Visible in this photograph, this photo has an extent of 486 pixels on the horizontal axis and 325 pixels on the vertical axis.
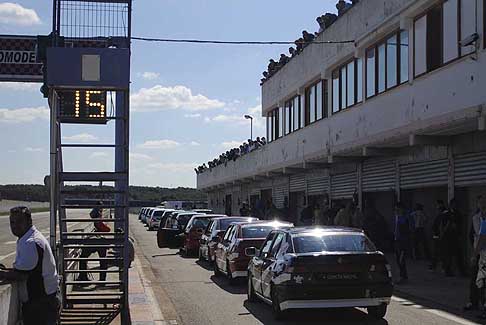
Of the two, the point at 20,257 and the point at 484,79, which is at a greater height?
the point at 484,79

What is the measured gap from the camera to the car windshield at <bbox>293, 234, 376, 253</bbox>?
38.1 ft

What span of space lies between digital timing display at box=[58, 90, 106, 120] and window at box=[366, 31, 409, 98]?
11241 mm

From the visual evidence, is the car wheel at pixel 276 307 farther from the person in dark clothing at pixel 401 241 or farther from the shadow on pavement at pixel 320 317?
the person in dark clothing at pixel 401 241

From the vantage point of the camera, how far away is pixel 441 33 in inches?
747

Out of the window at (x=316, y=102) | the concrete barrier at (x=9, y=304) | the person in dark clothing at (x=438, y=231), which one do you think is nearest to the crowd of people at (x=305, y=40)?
the window at (x=316, y=102)

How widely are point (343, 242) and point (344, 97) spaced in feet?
54.0

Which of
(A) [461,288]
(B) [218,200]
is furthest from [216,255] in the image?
(B) [218,200]

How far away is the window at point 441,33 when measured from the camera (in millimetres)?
17641

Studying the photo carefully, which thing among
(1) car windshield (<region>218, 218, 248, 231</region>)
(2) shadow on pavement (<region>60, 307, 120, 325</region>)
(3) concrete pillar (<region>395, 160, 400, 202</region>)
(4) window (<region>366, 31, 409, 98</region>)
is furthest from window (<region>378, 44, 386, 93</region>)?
(2) shadow on pavement (<region>60, 307, 120, 325</region>)

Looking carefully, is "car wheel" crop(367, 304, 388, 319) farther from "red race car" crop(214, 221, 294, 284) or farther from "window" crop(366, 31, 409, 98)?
"window" crop(366, 31, 409, 98)

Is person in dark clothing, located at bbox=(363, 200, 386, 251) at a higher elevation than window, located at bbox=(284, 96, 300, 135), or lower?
lower

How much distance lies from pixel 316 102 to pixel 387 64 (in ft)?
28.8

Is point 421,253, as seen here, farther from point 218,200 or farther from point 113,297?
point 218,200

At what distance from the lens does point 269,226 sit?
1802 centimetres
